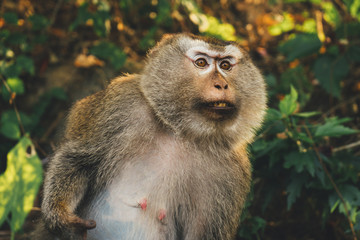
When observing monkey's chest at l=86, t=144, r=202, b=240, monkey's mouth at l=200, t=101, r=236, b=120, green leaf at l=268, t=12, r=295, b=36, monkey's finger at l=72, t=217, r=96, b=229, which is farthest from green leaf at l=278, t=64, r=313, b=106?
monkey's finger at l=72, t=217, r=96, b=229

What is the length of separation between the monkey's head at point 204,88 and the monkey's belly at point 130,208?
377mm

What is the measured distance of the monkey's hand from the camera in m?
2.36

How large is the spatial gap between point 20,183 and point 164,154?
1.26m

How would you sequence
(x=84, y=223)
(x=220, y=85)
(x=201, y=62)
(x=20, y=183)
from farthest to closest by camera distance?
(x=201, y=62)
(x=220, y=85)
(x=84, y=223)
(x=20, y=183)

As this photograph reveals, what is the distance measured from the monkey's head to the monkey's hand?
2.62ft

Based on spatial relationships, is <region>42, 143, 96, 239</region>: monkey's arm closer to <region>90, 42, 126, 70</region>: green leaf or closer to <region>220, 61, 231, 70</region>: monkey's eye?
<region>220, 61, 231, 70</region>: monkey's eye

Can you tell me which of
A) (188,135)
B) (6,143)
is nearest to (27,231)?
(6,143)

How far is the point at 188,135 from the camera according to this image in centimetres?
267

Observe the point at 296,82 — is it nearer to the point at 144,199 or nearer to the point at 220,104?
the point at 220,104

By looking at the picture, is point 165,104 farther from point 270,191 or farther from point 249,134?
point 270,191

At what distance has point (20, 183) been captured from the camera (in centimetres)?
151

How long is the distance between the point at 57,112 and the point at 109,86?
2.31m

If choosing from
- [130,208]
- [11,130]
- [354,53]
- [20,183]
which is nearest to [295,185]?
[130,208]

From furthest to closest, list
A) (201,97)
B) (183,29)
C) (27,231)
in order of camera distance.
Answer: (183,29) < (27,231) < (201,97)
